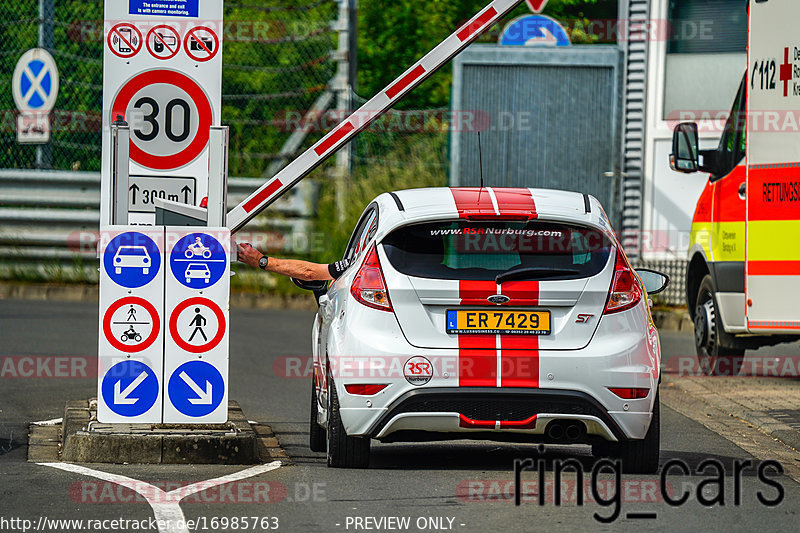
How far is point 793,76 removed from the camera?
40.5 ft

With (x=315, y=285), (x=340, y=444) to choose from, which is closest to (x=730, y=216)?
(x=315, y=285)

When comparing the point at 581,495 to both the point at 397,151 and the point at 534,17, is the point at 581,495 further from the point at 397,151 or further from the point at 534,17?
the point at 534,17

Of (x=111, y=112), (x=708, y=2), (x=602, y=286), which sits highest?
(x=708, y=2)

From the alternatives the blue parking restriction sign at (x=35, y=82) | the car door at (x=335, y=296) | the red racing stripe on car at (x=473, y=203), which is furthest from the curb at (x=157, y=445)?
the blue parking restriction sign at (x=35, y=82)

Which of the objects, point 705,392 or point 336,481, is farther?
point 705,392

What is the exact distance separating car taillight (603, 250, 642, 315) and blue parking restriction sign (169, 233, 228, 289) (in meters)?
2.07

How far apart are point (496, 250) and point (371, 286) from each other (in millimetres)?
676

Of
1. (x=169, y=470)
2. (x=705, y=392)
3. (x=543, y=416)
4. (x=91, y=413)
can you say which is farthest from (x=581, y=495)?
(x=705, y=392)

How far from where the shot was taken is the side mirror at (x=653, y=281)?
9.00m

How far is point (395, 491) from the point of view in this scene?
767 cm

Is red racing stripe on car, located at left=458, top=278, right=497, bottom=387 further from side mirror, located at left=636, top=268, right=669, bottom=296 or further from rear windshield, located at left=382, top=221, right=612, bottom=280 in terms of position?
side mirror, located at left=636, top=268, right=669, bottom=296

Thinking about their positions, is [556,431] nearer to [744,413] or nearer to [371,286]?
[371,286]

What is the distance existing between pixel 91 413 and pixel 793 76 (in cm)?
617

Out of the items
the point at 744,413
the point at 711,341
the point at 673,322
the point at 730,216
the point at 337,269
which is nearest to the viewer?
→ the point at 337,269
